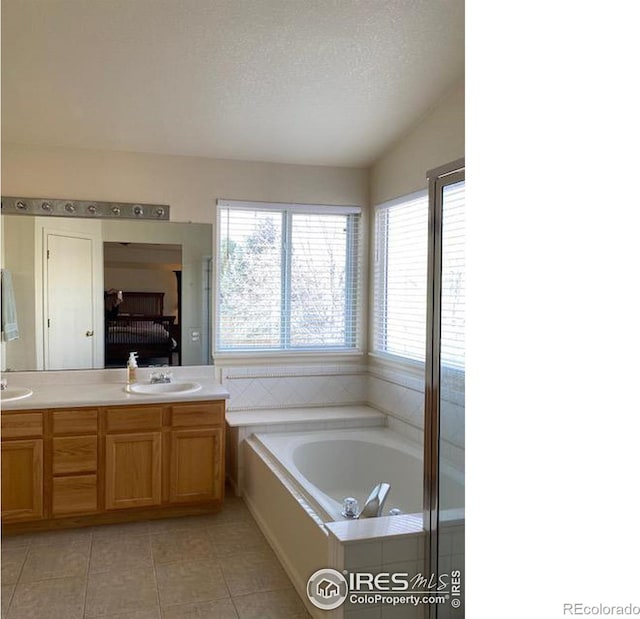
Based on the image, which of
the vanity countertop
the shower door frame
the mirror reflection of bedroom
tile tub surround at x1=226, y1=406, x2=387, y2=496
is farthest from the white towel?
the shower door frame

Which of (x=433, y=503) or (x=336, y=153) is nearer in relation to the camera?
(x=433, y=503)

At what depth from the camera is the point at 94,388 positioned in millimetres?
3723

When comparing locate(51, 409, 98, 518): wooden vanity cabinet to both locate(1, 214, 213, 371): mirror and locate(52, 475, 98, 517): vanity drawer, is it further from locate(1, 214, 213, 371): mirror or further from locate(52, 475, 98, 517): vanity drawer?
locate(1, 214, 213, 371): mirror

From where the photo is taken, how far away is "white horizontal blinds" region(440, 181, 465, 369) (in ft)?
6.46

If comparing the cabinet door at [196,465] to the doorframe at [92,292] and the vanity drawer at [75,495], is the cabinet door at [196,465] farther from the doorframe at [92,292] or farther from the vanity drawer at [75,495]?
the doorframe at [92,292]

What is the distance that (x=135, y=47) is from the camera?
2.90 m

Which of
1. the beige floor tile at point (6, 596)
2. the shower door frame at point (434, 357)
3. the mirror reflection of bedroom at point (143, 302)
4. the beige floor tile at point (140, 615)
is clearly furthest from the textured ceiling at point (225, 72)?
the beige floor tile at point (140, 615)

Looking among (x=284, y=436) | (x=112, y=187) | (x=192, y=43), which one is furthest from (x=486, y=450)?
(x=112, y=187)

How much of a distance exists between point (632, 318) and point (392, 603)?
7.17ft

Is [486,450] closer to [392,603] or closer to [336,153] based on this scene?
[392,603]

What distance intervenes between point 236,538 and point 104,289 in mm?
1874

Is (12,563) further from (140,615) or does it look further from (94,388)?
(94,388)

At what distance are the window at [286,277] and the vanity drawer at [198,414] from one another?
74 cm

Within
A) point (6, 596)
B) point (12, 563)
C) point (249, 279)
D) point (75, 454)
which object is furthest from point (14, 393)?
point (249, 279)
